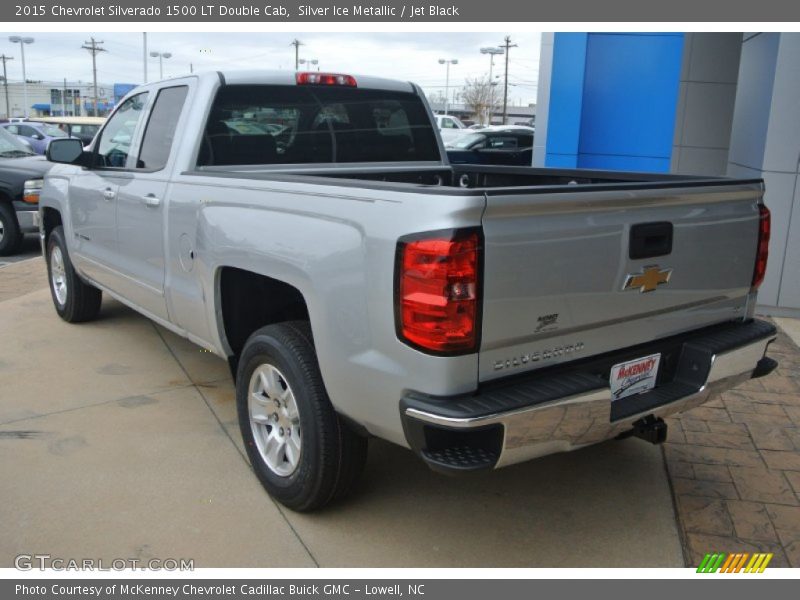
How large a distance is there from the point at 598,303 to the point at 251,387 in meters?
1.68

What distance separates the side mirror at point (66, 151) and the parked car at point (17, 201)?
208 inches

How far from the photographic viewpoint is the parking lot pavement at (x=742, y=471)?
10.7ft

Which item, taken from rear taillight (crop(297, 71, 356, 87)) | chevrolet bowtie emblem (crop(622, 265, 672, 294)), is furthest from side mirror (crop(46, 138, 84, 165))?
chevrolet bowtie emblem (crop(622, 265, 672, 294))

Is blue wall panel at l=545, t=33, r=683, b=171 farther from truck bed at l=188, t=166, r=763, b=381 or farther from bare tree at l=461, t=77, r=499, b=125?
bare tree at l=461, t=77, r=499, b=125

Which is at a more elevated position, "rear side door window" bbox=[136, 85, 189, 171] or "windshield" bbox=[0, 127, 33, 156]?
"rear side door window" bbox=[136, 85, 189, 171]

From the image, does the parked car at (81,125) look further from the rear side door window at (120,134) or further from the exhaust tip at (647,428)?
the exhaust tip at (647,428)

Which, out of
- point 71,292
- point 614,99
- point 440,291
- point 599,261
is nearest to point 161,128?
point 71,292

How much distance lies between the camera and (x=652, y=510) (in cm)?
353

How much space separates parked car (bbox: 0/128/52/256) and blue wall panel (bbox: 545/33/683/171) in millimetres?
7088

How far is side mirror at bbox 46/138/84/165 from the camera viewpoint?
5.23 metres

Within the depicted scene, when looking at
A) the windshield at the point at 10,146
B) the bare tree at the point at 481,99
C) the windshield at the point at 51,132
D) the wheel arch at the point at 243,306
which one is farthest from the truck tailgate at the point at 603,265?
the bare tree at the point at 481,99

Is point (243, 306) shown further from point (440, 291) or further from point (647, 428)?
point (647, 428)

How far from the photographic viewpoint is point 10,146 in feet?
37.0

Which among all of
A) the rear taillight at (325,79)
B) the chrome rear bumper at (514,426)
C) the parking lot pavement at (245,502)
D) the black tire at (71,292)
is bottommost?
the parking lot pavement at (245,502)
